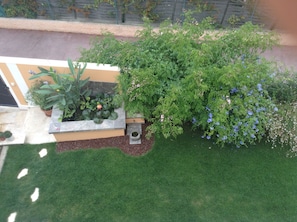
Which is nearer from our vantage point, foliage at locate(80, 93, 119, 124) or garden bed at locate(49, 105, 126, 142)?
garden bed at locate(49, 105, 126, 142)

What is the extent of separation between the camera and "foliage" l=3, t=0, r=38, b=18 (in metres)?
9.66

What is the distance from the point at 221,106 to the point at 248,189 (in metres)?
2.33

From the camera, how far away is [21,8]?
9773 millimetres

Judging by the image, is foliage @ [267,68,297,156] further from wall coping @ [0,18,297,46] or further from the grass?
wall coping @ [0,18,297,46]

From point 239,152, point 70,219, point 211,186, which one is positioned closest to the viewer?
point 70,219

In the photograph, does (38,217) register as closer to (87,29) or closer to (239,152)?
(239,152)

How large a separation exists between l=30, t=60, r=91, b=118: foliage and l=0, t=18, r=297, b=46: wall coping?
3.66 m

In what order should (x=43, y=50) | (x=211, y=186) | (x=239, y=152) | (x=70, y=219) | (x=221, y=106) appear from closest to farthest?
(x=221, y=106)
(x=70, y=219)
(x=211, y=186)
(x=239, y=152)
(x=43, y=50)

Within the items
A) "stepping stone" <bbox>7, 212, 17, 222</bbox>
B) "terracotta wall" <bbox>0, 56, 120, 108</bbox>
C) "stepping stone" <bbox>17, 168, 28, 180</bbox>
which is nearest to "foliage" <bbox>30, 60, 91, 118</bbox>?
"terracotta wall" <bbox>0, 56, 120, 108</bbox>

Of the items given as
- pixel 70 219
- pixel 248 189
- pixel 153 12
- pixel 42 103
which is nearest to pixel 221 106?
pixel 248 189

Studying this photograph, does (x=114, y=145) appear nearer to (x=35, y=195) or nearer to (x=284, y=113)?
(x=35, y=195)

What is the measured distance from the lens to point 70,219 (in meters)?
6.05

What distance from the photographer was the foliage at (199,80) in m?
5.67

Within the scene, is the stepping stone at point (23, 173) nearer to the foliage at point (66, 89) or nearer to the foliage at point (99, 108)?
the foliage at point (66, 89)
